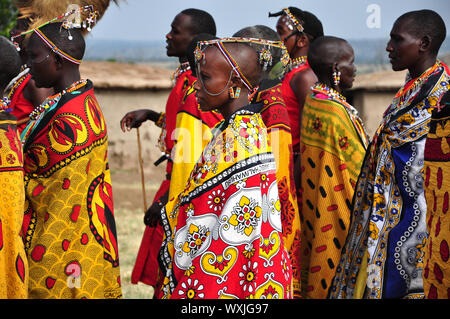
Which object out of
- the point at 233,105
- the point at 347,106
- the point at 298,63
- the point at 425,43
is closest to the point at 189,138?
the point at 233,105

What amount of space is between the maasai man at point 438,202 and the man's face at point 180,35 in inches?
99.2

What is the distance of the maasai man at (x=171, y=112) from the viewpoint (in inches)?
189

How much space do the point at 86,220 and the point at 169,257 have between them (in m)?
0.87

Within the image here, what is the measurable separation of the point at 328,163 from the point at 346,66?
830 mm

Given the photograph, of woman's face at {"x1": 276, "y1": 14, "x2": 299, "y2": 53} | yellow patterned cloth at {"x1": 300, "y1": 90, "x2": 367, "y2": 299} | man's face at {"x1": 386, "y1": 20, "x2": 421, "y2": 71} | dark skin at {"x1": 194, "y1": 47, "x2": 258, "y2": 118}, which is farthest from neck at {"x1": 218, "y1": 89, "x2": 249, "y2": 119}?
woman's face at {"x1": 276, "y1": 14, "x2": 299, "y2": 53}

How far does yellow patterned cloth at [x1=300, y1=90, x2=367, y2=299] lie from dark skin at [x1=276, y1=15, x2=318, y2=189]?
0.46 m

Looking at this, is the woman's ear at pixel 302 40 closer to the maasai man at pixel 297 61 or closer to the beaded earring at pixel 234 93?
the maasai man at pixel 297 61

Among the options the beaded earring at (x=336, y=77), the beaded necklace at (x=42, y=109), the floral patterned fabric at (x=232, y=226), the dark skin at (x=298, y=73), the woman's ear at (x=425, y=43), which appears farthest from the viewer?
the dark skin at (x=298, y=73)

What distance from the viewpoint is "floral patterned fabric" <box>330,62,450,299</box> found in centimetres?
392

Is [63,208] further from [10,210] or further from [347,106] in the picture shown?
[347,106]

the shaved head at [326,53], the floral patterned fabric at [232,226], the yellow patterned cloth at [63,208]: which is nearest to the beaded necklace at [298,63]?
the shaved head at [326,53]
